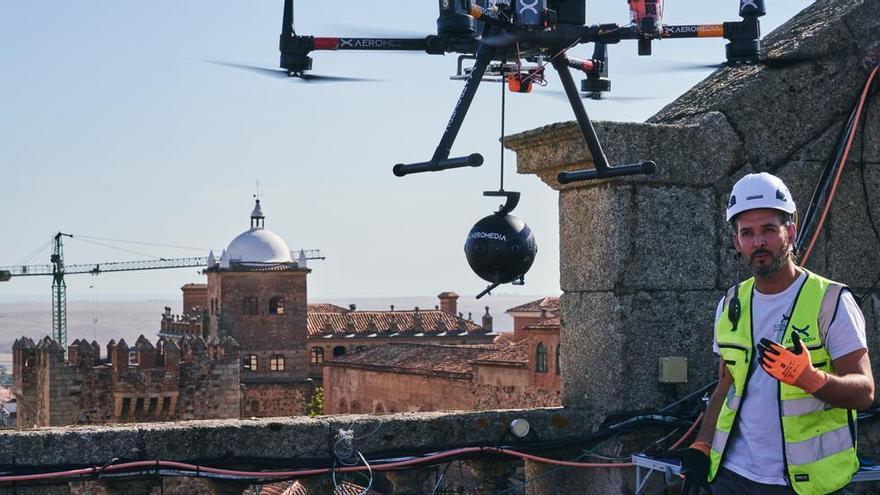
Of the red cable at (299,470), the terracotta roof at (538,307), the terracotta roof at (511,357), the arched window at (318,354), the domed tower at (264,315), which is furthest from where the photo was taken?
the arched window at (318,354)

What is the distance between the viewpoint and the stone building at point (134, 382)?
131 ft

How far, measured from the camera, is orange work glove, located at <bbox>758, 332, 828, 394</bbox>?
135 inches

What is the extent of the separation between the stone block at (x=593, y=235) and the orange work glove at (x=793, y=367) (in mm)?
2064

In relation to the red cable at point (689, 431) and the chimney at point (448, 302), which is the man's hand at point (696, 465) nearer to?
the red cable at point (689, 431)

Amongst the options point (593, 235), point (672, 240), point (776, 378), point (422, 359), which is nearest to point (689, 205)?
point (672, 240)

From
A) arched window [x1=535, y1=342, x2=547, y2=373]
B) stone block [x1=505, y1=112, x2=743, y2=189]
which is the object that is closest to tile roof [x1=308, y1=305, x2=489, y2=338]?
arched window [x1=535, y1=342, x2=547, y2=373]

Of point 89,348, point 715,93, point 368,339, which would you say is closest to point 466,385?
point 89,348

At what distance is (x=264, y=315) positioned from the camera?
7012 cm

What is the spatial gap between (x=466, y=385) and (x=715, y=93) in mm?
39594

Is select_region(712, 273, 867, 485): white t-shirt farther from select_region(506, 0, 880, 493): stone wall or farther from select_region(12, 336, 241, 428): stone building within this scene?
select_region(12, 336, 241, 428): stone building

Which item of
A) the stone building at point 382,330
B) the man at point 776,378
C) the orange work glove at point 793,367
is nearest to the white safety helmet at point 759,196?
the man at point 776,378

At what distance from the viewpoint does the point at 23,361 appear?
43.8 m

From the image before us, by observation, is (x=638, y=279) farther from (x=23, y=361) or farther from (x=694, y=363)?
(x=23, y=361)

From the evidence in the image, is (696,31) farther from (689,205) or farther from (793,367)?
(793,367)
